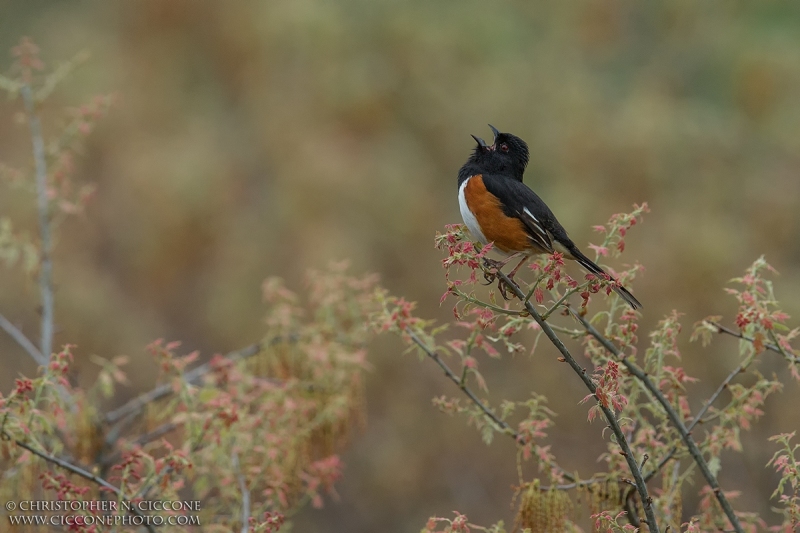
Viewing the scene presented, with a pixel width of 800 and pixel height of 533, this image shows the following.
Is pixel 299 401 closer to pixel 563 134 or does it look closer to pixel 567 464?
pixel 567 464

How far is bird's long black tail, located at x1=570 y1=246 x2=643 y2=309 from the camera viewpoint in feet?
7.07

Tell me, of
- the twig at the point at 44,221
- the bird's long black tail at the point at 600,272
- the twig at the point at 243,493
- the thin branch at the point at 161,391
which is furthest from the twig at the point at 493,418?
the twig at the point at 44,221

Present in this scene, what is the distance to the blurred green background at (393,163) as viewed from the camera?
19.7 feet

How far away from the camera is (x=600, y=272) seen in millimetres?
2342

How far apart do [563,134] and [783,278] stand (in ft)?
6.43

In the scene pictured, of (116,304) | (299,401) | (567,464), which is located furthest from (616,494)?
(116,304)

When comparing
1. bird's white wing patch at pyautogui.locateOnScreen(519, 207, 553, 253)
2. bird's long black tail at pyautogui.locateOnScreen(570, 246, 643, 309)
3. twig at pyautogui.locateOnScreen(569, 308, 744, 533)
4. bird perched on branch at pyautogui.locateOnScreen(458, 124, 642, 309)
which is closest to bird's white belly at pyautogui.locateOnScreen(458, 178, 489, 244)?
bird perched on branch at pyautogui.locateOnScreen(458, 124, 642, 309)

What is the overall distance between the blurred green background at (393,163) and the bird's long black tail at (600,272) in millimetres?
2938

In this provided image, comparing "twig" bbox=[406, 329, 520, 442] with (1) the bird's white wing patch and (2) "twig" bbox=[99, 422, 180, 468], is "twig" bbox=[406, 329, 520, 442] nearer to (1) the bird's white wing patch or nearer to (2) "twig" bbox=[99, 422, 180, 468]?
(1) the bird's white wing patch

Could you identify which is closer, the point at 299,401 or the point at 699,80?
the point at 299,401

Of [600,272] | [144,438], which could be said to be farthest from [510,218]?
[144,438]

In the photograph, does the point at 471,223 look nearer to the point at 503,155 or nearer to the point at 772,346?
the point at 503,155

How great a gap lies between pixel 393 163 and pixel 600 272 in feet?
14.6

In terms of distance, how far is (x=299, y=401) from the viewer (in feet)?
9.21
